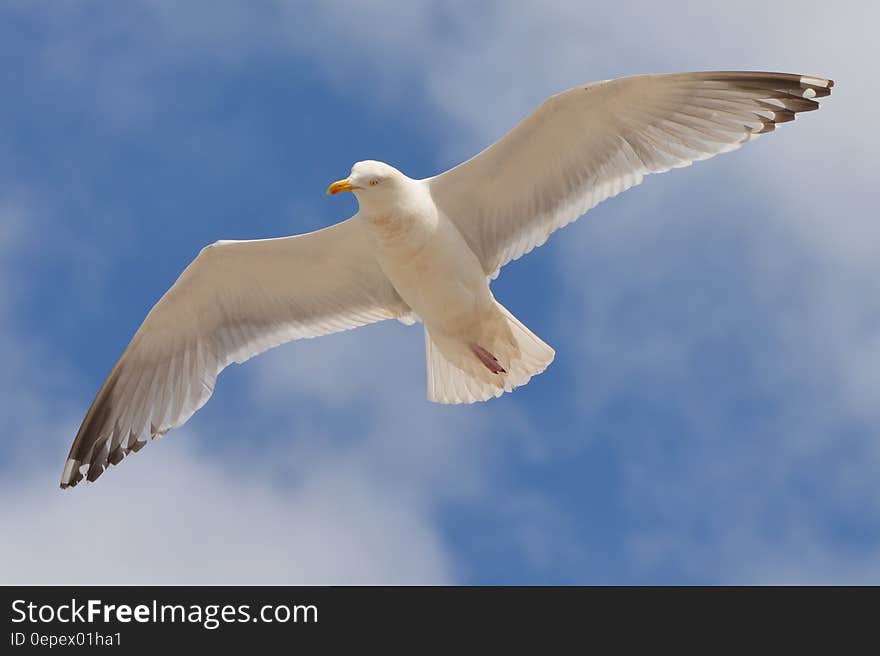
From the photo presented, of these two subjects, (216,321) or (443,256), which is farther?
(216,321)

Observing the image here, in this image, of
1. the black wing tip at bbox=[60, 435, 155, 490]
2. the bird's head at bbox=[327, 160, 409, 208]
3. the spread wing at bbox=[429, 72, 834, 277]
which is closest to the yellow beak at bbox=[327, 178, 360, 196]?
the bird's head at bbox=[327, 160, 409, 208]

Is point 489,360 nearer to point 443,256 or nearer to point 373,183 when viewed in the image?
point 443,256

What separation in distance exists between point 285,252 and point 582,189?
178 centimetres

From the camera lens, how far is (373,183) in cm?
685

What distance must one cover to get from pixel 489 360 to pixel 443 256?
73 centimetres

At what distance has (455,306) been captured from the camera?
286 inches

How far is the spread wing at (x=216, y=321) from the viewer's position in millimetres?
7758

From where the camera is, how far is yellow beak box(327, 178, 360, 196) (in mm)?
6758

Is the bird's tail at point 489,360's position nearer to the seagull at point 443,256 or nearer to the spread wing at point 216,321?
the seagull at point 443,256

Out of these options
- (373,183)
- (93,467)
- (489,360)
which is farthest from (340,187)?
(93,467)

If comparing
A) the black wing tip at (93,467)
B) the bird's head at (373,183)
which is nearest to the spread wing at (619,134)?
the bird's head at (373,183)

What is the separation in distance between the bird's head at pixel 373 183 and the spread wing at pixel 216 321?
79cm

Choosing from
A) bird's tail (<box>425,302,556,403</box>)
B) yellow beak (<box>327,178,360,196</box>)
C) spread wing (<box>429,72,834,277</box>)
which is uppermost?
spread wing (<box>429,72,834,277</box>)

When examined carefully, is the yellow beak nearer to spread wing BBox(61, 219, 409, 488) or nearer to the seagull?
the seagull
